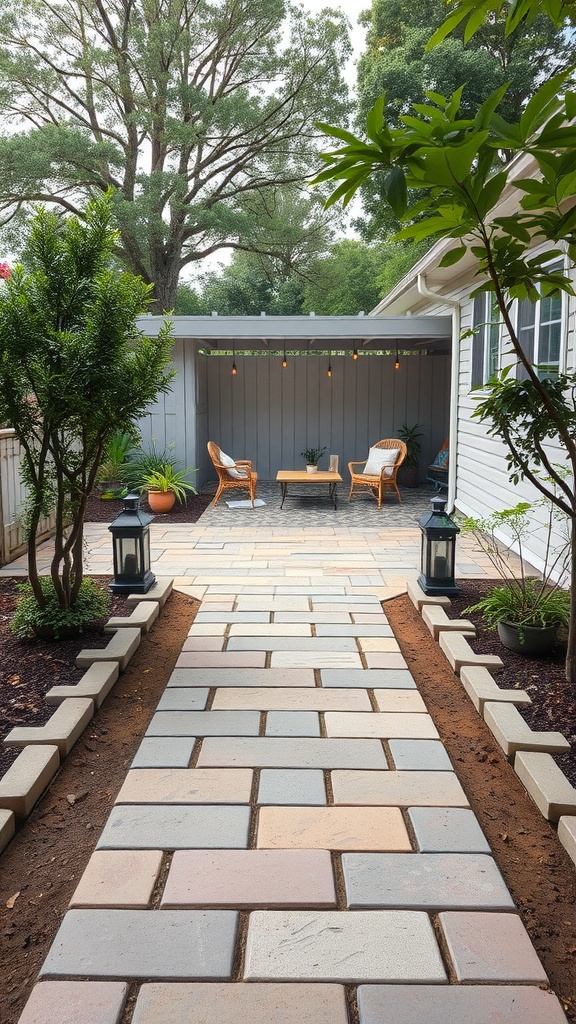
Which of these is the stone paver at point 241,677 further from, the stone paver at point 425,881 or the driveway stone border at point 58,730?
the stone paver at point 425,881

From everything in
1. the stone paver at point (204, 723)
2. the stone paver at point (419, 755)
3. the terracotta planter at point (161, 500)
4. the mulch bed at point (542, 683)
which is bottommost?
the stone paver at point (419, 755)

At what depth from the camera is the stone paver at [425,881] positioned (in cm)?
191

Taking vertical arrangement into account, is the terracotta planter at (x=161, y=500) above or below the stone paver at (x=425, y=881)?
above

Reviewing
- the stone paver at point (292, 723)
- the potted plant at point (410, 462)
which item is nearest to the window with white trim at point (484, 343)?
the potted plant at point (410, 462)

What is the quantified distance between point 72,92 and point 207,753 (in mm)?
17797

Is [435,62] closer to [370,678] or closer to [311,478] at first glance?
[311,478]

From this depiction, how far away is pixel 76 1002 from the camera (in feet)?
5.24

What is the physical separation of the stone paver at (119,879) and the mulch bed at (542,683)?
143 centimetres

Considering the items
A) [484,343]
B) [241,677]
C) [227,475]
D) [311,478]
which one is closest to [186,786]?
[241,677]

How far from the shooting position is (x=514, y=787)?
2.52 m

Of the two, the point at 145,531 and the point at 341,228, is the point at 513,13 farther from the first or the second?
the point at 341,228

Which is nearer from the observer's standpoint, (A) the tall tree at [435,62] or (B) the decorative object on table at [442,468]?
(B) the decorative object on table at [442,468]

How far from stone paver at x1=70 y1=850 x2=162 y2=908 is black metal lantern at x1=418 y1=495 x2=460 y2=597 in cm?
298

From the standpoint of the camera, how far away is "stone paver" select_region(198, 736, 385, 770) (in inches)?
104
